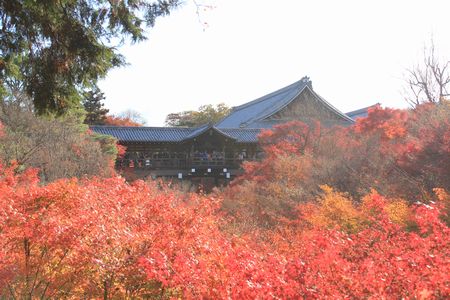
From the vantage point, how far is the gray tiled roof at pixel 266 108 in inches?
1224

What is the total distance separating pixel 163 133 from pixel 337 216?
18.5 m

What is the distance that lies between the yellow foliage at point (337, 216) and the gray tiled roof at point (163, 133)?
16029 mm

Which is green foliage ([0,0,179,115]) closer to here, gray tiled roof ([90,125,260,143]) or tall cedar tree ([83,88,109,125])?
gray tiled roof ([90,125,260,143])

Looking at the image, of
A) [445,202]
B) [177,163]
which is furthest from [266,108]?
[445,202]

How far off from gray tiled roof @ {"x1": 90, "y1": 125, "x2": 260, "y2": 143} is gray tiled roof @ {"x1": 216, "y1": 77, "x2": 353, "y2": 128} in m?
3.23

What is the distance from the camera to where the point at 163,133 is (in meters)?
27.5

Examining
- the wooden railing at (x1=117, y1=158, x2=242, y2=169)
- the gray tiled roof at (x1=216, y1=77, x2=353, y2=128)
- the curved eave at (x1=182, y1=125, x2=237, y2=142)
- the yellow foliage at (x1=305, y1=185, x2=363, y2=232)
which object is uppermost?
the gray tiled roof at (x1=216, y1=77, x2=353, y2=128)

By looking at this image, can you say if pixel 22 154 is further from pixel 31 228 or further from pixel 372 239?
pixel 372 239

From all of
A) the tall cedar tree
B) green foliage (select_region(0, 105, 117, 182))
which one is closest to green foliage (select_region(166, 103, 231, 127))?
the tall cedar tree

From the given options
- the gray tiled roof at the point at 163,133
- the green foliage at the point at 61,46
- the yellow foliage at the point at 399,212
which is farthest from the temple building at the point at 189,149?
the green foliage at the point at 61,46

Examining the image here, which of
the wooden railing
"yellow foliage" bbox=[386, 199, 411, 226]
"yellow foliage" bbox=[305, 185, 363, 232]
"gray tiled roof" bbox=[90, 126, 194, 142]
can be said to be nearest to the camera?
"yellow foliage" bbox=[386, 199, 411, 226]

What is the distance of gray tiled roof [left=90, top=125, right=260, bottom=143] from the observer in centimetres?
2623

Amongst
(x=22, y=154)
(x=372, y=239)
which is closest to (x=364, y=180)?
(x=372, y=239)

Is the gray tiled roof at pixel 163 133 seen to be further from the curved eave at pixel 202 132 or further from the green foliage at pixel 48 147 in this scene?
the green foliage at pixel 48 147
